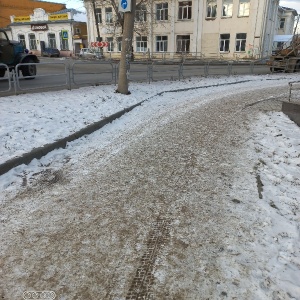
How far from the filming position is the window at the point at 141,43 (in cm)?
4331

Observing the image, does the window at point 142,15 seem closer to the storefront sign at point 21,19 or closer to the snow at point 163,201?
the storefront sign at point 21,19

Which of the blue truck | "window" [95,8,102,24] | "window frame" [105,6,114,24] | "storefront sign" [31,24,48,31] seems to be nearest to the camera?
the blue truck

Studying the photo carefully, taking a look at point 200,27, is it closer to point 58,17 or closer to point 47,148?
point 58,17

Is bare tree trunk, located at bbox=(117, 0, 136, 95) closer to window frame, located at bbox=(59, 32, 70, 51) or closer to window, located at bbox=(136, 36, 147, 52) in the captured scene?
window, located at bbox=(136, 36, 147, 52)

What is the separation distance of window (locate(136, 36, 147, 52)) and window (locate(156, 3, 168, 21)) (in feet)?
11.0

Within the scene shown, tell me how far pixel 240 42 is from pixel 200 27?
5651 mm

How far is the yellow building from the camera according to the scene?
58.7m

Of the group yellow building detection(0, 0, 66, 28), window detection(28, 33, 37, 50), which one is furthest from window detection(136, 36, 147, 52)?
yellow building detection(0, 0, 66, 28)

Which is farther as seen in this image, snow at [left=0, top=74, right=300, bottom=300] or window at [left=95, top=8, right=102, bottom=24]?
window at [left=95, top=8, right=102, bottom=24]

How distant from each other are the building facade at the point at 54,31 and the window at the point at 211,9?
20909 millimetres

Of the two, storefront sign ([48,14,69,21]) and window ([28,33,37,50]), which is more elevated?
storefront sign ([48,14,69,21])

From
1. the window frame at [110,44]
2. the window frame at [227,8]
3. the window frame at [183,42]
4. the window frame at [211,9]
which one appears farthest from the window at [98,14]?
the window frame at [227,8]

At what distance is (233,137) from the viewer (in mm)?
6742

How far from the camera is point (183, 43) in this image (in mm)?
41469
